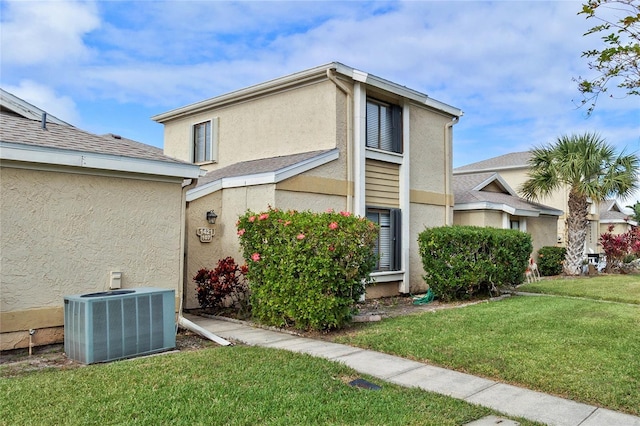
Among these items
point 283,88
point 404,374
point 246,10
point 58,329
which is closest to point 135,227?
point 58,329

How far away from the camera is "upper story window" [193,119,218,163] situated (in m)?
15.0

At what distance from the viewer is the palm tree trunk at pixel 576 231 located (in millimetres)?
18688

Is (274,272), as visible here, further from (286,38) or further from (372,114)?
(286,38)

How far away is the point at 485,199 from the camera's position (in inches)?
687

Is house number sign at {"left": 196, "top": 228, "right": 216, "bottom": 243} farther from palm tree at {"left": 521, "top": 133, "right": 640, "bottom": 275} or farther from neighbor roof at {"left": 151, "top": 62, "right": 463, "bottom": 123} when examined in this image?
palm tree at {"left": 521, "top": 133, "right": 640, "bottom": 275}

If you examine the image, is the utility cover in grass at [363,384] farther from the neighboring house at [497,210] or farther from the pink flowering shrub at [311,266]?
the neighboring house at [497,210]

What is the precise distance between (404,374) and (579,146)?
54.9 feet

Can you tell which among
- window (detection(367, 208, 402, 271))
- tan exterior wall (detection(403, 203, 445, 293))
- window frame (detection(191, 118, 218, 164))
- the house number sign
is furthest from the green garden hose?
window frame (detection(191, 118, 218, 164))

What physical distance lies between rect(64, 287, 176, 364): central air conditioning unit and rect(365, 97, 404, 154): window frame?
25.8ft

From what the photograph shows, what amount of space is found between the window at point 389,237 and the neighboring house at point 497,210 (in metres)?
5.13

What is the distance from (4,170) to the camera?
6570mm

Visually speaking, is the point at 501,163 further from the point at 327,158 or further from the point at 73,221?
the point at 73,221

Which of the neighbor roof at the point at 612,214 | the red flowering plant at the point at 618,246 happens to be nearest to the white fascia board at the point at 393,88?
the red flowering plant at the point at 618,246

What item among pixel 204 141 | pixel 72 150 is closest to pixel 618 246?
pixel 204 141
